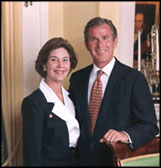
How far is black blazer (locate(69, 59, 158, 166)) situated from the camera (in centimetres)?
172

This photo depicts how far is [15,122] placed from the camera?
2168mm

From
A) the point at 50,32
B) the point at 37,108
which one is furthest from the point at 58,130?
the point at 50,32

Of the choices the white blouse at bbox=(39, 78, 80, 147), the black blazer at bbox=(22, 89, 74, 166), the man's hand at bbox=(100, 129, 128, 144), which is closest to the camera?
the man's hand at bbox=(100, 129, 128, 144)

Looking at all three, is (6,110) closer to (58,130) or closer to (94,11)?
(58,130)

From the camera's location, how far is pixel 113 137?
153 centimetres

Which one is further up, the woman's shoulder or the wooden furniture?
the woman's shoulder

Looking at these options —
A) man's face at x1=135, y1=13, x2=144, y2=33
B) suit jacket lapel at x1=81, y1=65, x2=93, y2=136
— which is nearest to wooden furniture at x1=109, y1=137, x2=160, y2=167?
suit jacket lapel at x1=81, y1=65, x2=93, y2=136

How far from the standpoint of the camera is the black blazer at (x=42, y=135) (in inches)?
65.1

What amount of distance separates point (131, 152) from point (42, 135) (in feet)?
1.97

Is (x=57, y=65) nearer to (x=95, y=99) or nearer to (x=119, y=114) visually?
(x=95, y=99)

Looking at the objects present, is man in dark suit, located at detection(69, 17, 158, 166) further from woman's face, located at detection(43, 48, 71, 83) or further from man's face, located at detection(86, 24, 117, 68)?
Answer: woman's face, located at detection(43, 48, 71, 83)

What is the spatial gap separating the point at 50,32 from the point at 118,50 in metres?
0.65

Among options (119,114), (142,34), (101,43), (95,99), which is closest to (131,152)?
(119,114)

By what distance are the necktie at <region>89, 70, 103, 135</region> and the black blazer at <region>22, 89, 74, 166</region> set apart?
22 centimetres
